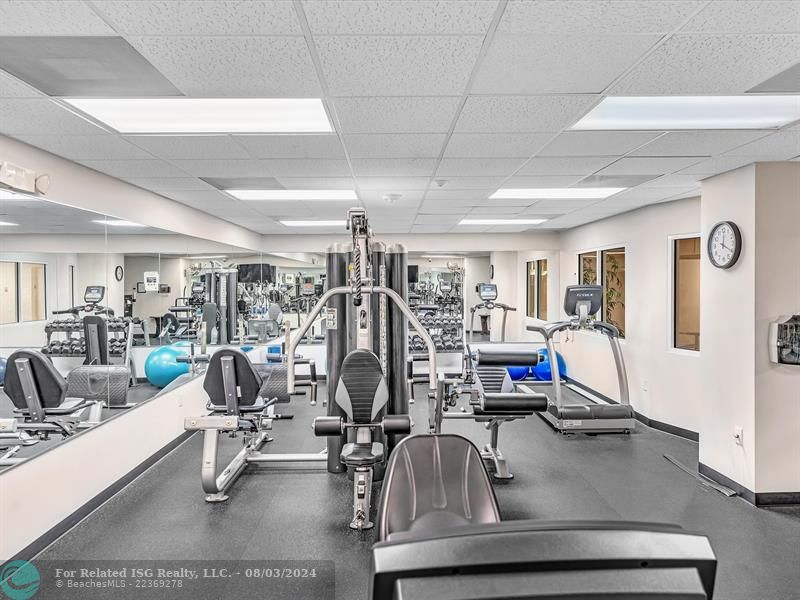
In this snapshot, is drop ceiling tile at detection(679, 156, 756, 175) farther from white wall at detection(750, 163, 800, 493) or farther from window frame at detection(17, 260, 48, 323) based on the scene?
window frame at detection(17, 260, 48, 323)

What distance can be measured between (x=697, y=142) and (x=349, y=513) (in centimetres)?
303

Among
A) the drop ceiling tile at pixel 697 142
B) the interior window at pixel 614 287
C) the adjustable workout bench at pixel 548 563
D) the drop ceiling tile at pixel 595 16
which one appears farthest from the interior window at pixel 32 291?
the interior window at pixel 614 287

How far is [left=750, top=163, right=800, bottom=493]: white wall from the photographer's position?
334 cm

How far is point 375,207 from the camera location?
206 inches

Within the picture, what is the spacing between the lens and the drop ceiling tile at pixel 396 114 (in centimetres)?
225

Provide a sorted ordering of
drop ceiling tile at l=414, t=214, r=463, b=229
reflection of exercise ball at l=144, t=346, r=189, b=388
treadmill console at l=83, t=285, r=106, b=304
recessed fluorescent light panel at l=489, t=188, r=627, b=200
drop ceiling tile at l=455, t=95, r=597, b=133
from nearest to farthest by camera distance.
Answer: drop ceiling tile at l=455, t=95, r=597, b=133, treadmill console at l=83, t=285, r=106, b=304, recessed fluorescent light panel at l=489, t=188, r=627, b=200, reflection of exercise ball at l=144, t=346, r=189, b=388, drop ceiling tile at l=414, t=214, r=463, b=229

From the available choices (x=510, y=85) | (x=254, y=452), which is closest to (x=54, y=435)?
(x=254, y=452)

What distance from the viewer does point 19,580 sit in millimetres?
2479

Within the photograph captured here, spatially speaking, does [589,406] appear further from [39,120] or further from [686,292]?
[39,120]

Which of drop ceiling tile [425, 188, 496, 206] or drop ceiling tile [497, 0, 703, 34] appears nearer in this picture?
drop ceiling tile [497, 0, 703, 34]

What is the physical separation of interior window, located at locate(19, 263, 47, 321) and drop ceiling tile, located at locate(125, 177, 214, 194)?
1.13m

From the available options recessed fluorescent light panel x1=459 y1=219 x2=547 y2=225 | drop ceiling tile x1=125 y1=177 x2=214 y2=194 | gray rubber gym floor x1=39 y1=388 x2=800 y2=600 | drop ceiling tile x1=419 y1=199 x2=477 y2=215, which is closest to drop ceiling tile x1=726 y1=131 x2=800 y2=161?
gray rubber gym floor x1=39 y1=388 x2=800 y2=600

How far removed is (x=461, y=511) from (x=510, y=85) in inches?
64.1

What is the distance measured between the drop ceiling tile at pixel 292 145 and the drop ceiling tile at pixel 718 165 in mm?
2373
